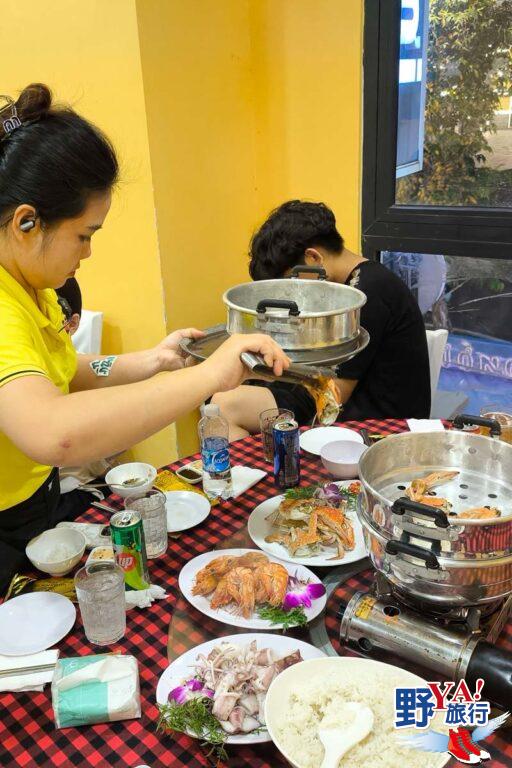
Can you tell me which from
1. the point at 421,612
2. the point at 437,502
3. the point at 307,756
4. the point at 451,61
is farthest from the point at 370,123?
the point at 307,756

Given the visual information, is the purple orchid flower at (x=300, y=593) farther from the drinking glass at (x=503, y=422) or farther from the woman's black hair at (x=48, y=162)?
the woman's black hair at (x=48, y=162)

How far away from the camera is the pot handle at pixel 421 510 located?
104 cm

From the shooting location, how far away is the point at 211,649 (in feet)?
4.02

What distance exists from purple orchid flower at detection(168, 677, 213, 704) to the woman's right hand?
58 cm

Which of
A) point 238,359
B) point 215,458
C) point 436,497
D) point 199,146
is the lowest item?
point 215,458

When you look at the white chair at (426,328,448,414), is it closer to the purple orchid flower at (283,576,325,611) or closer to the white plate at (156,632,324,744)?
the purple orchid flower at (283,576,325,611)

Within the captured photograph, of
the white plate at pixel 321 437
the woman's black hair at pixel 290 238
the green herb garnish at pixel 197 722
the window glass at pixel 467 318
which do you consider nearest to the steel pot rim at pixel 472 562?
the green herb garnish at pixel 197 722

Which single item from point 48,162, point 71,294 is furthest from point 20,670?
point 71,294

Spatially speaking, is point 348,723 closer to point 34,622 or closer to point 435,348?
point 34,622

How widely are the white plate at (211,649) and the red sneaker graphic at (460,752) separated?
10.4 inches

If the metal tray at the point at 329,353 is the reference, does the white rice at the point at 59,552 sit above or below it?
below

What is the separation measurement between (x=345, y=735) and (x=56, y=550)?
2.69ft

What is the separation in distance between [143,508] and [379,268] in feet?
5.17

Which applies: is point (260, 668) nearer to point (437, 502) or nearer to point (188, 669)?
point (188, 669)
